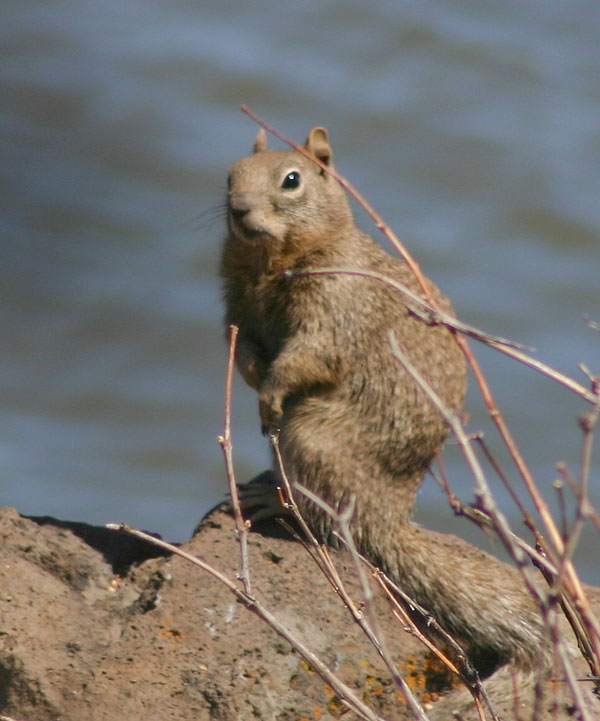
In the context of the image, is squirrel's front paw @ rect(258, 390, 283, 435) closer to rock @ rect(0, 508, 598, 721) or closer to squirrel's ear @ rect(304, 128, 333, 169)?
rock @ rect(0, 508, 598, 721)

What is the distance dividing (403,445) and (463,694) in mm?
1215

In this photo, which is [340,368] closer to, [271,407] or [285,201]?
[271,407]

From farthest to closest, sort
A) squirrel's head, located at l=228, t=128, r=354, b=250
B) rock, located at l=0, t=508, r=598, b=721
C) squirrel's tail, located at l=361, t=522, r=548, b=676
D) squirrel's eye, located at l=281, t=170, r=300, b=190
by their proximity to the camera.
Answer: squirrel's eye, located at l=281, t=170, r=300, b=190 → squirrel's head, located at l=228, t=128, r=354, b=250 → squirrel's tail, located at l=361, t=522, r=548, b=676 → rock, located at l=0, t=508, r=598, b=721

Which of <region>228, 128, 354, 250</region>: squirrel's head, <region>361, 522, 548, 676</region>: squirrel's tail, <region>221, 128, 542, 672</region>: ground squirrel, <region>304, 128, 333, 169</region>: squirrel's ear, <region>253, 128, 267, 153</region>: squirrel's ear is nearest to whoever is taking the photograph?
<region>361, 522, 548, 676</region>: squirrel's tail

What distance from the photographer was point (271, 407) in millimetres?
4766

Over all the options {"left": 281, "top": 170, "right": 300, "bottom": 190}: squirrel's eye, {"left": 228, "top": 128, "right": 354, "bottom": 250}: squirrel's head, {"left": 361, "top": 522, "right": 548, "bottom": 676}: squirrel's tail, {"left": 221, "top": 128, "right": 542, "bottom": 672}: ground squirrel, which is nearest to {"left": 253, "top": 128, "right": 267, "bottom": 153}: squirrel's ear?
{"left": 228, "top": 128, "right": 354, "bottom": 250}: squirrel's head

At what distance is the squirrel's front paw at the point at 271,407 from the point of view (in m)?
4.75

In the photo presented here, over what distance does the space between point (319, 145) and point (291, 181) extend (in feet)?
0.81

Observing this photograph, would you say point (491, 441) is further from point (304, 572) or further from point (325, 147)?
point (304, 572)

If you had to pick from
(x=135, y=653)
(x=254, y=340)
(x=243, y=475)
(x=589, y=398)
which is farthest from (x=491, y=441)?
(x=589, y=398)

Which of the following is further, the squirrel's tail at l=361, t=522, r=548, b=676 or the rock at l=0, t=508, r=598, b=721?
the squirrel's tail at l=361, t=522, r=548, b=676

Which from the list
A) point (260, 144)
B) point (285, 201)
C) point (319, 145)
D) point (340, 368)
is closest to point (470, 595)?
point (340, 368)

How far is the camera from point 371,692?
362cm

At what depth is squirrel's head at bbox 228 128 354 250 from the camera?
4727mm
